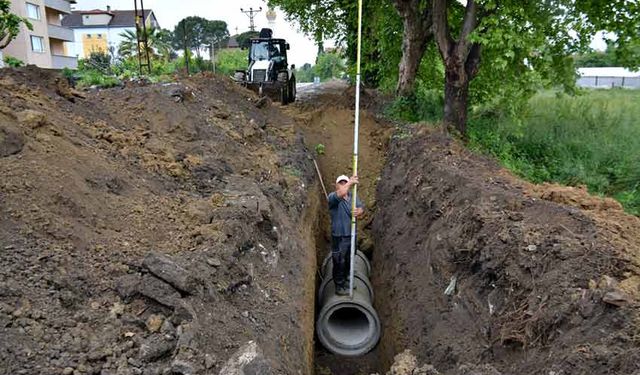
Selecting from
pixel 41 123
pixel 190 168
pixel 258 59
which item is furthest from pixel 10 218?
pixel 258 59

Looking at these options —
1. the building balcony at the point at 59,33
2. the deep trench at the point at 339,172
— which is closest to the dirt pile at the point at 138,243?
the deep trench at the point at 339,172

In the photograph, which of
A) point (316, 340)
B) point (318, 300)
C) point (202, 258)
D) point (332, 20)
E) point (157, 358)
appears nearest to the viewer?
point (157, 358)

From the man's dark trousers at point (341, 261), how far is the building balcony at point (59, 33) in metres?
38.2

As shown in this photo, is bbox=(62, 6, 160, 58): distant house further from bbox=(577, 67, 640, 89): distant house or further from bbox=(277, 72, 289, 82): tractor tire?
bbox=(277, 72, 289, 82): tractor tire

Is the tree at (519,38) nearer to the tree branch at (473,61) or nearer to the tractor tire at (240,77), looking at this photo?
the tree branch at (473,61)

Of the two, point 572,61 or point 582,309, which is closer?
point 582,309

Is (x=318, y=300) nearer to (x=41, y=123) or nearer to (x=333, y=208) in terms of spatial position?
(x=333, y=208)

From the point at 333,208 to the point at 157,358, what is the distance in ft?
16.5

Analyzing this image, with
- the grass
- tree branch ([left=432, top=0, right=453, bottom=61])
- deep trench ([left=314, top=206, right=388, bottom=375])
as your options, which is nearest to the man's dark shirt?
deep trench ([left=314, top=206, right=388, bottom=375])

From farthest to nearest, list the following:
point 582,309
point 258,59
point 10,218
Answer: point 258,59 → point 10,218 → point 582,309

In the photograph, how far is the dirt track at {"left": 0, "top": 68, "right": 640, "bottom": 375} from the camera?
371 cm

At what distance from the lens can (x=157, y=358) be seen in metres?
3.64

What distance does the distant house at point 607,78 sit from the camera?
37312 mm

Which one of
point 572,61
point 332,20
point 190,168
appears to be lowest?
point 190,168
